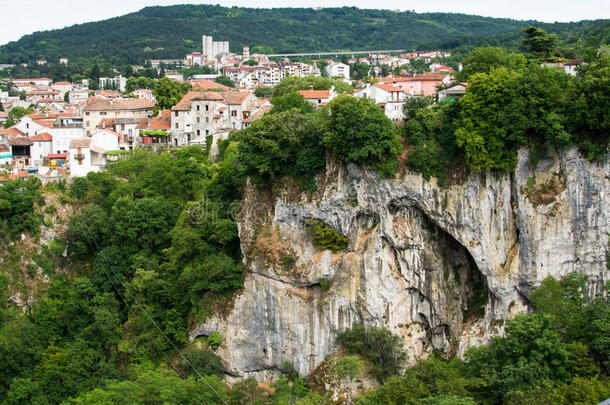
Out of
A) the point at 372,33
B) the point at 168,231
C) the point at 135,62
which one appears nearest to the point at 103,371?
the point at 168,231

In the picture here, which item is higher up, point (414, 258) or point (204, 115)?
point (204, 115)

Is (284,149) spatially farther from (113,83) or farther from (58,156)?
(113,83)

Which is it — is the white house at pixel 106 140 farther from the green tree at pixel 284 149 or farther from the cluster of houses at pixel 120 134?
the green tree at pixel 284 149

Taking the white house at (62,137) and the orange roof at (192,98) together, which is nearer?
the orange roof at (192,98)

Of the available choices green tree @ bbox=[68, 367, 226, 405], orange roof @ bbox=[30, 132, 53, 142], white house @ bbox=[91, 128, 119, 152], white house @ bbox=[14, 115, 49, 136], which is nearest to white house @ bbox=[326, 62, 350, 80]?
white house @ bbox=[14, 115, 49, 136]

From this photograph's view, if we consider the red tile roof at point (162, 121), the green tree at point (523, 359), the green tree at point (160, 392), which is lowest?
the green tree at point (160, 392)

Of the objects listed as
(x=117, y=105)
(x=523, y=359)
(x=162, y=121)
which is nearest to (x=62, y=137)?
(x=117, y=105)

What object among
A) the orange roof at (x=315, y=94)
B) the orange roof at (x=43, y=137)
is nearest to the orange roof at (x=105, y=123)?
the orange roof at (x=43, y=137)
